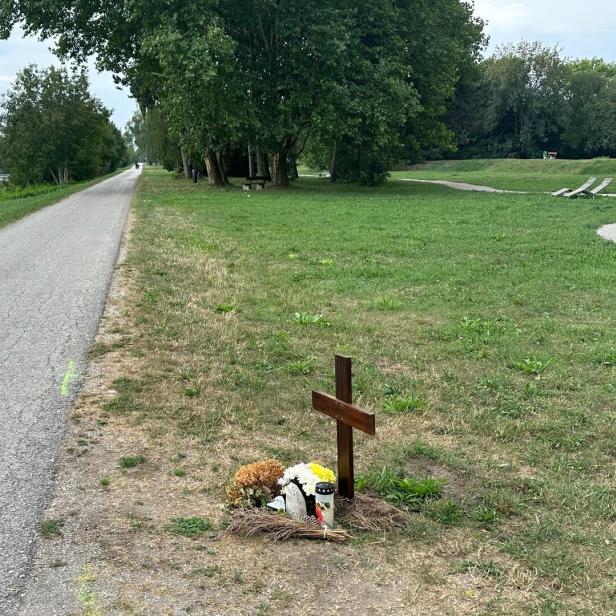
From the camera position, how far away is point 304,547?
118 inches

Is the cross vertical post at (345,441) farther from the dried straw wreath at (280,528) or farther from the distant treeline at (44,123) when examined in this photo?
the distant treeline at (44,123)

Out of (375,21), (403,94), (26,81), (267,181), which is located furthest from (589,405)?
(26,81)

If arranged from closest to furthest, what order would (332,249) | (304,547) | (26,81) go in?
(304,547), (332,249), (26,81)

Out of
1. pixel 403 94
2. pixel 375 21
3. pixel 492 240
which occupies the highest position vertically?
pixel 375 21

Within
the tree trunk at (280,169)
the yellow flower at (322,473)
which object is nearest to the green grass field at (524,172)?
the tree trunk at (280,169)

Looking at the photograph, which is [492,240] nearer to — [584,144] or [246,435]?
[246,435]

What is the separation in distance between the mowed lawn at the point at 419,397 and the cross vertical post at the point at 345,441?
0.90 ft

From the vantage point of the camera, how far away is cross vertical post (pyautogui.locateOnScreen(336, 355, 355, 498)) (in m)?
3.26

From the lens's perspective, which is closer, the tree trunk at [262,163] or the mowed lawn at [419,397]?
the mowed lawn at [419,397]

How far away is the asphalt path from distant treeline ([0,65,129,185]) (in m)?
42.6

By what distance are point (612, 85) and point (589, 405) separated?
72.8 m

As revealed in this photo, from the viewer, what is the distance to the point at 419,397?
476 centimetres

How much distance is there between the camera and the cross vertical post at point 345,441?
3.26 m

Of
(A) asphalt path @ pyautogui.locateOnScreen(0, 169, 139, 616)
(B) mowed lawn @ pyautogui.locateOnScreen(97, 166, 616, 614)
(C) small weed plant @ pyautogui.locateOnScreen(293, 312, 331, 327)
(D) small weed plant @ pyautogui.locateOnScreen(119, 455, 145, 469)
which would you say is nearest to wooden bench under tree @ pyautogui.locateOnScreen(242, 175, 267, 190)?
(A) asphalt path @ pyautogui.locateOnScreen(0, 169, 139, 616)
